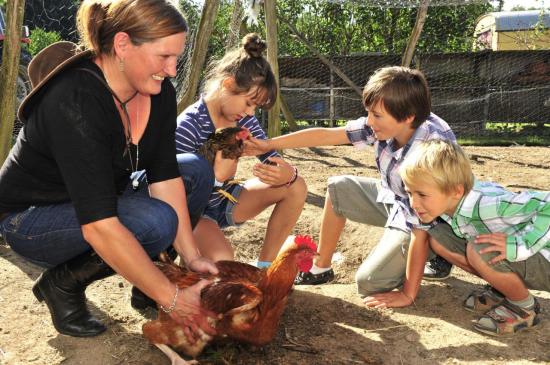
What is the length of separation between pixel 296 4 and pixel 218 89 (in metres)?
12.5

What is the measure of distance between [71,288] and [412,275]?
174 cm

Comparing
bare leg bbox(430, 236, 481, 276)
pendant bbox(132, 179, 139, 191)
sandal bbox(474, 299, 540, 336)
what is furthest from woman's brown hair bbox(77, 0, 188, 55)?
sandal bbox(474, 299, 540, 336)

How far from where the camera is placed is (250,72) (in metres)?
3.07

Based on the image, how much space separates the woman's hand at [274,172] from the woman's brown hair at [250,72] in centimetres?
35

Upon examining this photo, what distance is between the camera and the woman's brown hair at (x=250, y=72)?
10.0ft

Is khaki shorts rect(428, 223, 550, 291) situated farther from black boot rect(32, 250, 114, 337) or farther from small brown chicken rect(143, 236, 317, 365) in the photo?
black boot rect(32, 250, 114, 337)

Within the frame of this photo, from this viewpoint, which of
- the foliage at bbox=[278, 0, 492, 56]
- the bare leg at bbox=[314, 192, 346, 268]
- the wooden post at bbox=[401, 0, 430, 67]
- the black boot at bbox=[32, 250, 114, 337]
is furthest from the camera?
the foliage at bbox=[278, 0, 492, 56]

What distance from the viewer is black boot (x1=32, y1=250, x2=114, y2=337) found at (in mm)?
2396

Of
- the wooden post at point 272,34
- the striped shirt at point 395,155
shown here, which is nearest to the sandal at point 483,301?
the striped shirt at point 395,155

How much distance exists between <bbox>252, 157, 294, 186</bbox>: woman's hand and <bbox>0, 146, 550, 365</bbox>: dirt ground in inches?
25.7

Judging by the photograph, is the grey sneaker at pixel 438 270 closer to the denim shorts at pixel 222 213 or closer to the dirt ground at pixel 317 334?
the dirt ground at pixel 317 334

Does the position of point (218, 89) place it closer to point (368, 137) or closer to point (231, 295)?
point (368, 137)

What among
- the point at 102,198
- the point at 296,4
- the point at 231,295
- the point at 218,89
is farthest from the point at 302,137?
the point at 296,4

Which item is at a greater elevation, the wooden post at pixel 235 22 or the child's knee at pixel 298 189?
the wooden post at pixel 235 22
